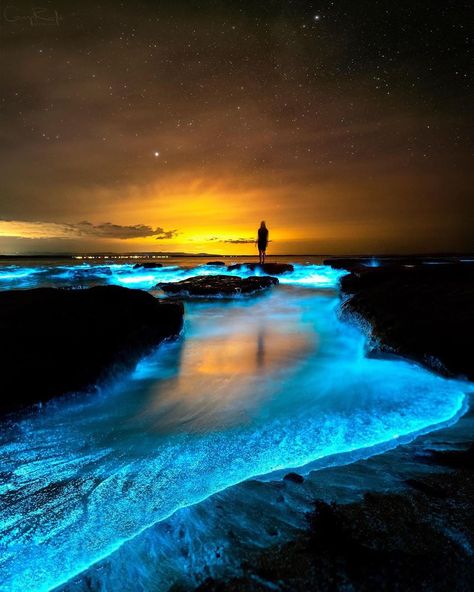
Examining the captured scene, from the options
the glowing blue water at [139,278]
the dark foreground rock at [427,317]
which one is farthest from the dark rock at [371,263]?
the dark foreground rock at [427,317]

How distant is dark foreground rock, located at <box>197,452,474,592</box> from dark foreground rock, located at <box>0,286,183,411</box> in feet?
8.31

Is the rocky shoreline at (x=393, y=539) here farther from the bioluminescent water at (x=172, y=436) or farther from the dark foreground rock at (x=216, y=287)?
the dark foreground rock at (x=216, y=287)

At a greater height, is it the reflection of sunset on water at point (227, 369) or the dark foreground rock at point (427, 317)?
the dark foreground rock at point (427, 317)

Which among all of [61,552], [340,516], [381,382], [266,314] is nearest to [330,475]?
[340,516]

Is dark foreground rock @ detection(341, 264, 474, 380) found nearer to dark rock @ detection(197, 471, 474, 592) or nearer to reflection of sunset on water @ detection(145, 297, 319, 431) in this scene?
reflection of sunset on water @ detection(145, 297, 319, 431)

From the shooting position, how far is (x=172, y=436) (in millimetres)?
2717

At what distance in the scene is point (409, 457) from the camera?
220 cm

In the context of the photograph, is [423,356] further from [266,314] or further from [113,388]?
[266,314]

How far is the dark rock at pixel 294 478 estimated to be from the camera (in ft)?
6.38

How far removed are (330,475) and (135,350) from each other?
324 cm

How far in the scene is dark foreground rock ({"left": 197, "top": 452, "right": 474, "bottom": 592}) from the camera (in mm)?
1219

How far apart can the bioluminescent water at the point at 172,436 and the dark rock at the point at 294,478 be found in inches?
8.8

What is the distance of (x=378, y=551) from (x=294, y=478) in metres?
0.66

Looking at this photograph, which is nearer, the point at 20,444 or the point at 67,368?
the point at 20,444
